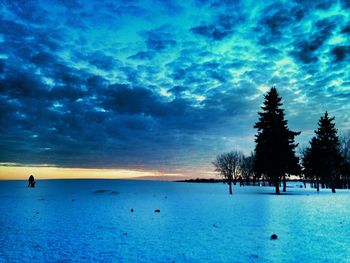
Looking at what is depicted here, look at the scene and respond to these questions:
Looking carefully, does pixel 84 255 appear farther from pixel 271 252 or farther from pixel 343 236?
pixel 343 236

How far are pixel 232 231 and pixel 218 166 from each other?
345 ft

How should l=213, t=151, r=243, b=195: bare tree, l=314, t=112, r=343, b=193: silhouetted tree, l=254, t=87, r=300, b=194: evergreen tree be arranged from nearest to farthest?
l=254, t=87, r=300, b=194: evergreen tree → l=314, t=112, r=343, b=193: silhouetted tree → l=213, t=151, r=243, b=195: bare tree

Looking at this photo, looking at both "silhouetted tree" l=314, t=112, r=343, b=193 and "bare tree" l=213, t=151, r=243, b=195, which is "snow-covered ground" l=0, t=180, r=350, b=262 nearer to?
"silhouetted tree" l=314, t=112, r=343, b=193

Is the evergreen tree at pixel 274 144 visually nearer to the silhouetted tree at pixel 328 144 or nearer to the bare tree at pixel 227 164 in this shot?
the silhouetted tree at pixel 328 144

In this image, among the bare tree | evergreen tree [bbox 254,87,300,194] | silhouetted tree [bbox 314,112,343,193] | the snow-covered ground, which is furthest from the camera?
the bare tree

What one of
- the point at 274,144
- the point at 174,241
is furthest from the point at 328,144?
the point at 174,241

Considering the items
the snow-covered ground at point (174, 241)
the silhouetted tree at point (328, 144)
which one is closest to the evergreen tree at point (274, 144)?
the silhouetted tree at point (328, 144)

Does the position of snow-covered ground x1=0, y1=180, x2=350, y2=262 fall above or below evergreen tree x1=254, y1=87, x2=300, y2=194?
below

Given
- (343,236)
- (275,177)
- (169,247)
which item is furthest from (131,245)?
(275,177)

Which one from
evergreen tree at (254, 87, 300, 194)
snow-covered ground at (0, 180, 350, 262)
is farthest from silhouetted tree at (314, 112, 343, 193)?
snow-covered ground at (0, 180, 350, 262)

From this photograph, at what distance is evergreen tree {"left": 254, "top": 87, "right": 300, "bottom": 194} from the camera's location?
44.0m

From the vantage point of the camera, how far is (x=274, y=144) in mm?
44250

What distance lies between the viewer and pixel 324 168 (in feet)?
181

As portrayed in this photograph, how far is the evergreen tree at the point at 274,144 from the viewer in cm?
4397
